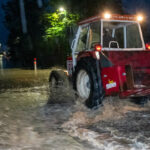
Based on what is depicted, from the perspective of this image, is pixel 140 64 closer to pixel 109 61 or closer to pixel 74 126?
pixel 109 61

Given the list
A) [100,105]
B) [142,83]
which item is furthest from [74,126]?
[142,83]

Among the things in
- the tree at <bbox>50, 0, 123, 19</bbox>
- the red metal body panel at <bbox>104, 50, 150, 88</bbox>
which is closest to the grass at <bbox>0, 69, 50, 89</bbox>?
the red metal body panel at <bbox>104, 50, 150, 88</bbox>

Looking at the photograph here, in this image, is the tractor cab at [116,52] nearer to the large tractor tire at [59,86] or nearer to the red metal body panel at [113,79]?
the red metal body panel at [113,79]

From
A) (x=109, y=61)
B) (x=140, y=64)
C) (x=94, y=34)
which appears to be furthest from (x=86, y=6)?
(x=109, y=61)

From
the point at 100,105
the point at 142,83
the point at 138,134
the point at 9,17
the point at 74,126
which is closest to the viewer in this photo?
the point at 138,134

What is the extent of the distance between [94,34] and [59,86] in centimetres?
212

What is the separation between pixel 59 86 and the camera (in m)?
8.20

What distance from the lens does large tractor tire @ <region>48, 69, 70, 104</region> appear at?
792cm

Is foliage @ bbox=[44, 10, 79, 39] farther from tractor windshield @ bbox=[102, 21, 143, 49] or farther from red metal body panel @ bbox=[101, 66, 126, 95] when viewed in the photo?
red metal body panel @ bbox=[101, 66, 126, 95]

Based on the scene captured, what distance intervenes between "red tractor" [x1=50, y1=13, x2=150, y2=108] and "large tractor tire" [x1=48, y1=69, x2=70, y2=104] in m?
0.03

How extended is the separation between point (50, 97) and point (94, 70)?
119 inches

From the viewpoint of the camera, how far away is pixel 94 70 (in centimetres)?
576

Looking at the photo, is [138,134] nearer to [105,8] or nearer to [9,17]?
[105,8]

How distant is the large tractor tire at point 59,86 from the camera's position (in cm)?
792
